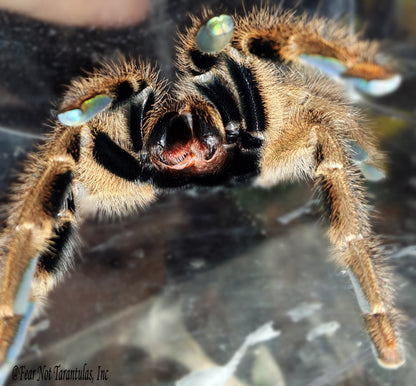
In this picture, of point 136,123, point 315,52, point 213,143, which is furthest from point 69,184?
point 315,52

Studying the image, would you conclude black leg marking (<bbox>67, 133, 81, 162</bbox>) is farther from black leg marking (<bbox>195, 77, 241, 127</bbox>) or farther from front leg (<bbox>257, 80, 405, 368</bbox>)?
front leg (<bbox>257, 80, 405, 368</bbox>)

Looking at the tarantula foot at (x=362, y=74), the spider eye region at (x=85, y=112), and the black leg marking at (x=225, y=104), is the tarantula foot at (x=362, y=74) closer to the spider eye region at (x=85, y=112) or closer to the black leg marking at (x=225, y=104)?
the black leg marking at (x=225, y=104)

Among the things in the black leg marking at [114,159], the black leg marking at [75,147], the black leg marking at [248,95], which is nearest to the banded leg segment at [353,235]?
the black leg marking at [248,95]

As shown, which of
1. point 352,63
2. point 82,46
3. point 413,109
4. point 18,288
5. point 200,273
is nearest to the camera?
point 18,288

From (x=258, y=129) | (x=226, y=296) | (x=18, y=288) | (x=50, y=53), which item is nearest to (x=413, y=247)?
(x=226, y=296)

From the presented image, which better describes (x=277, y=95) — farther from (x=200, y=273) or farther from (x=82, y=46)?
(x=82, y=46)

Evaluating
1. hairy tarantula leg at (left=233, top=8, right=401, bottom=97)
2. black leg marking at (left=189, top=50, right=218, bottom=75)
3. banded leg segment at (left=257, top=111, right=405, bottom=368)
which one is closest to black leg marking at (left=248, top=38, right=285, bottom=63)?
hairy tarantula leg at (left=233, top=8, right=401, bottom=97)
